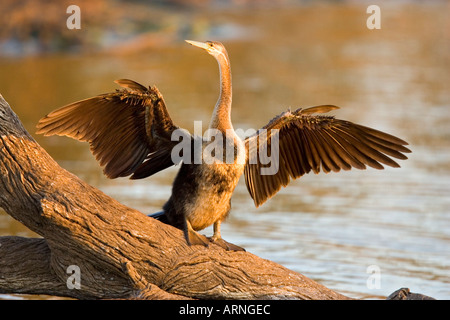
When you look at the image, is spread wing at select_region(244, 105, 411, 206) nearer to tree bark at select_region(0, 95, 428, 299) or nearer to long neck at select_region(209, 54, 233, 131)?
long neck at select_region(209, 54, 233, 131)

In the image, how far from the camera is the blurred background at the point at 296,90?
8.08m

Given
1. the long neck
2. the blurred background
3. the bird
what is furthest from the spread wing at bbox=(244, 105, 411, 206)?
the blurred background

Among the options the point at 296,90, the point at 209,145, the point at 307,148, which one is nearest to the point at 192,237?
the point at 209,145

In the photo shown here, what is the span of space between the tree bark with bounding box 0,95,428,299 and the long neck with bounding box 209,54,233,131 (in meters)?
0.77

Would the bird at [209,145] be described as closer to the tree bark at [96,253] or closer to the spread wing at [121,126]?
the spread wing at [121,126]

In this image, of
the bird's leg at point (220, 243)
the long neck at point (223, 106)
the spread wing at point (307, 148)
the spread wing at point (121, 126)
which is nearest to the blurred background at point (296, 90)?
the spread wing at point (307, 148)

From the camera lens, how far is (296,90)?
17.0m

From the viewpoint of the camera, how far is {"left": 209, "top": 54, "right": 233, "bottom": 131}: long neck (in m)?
5.27

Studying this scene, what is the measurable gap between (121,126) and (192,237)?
2.91 feet

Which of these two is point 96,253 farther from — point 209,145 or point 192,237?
point 209,145

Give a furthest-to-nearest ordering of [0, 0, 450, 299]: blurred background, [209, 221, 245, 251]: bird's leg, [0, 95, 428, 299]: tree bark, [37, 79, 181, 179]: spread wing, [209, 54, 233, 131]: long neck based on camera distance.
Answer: [0, 0, 450, 299]: blurred background, [209, 221, 245, 251]: bird's leg, [209, 54, 233, 131]: long neck, [37, 79, 181, 179]: spread wing, [0, 95, 428, 299]: tree bark

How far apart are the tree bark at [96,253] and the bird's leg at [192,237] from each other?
39mm

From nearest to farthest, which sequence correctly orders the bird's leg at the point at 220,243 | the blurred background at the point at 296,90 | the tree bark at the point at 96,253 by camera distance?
the tree bark at the point at 96,253 → the bird's leg at the point at 220,243 → the blurred background at the point at 296,90

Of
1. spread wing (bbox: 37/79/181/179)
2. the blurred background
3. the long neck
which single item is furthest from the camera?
the blurred background
